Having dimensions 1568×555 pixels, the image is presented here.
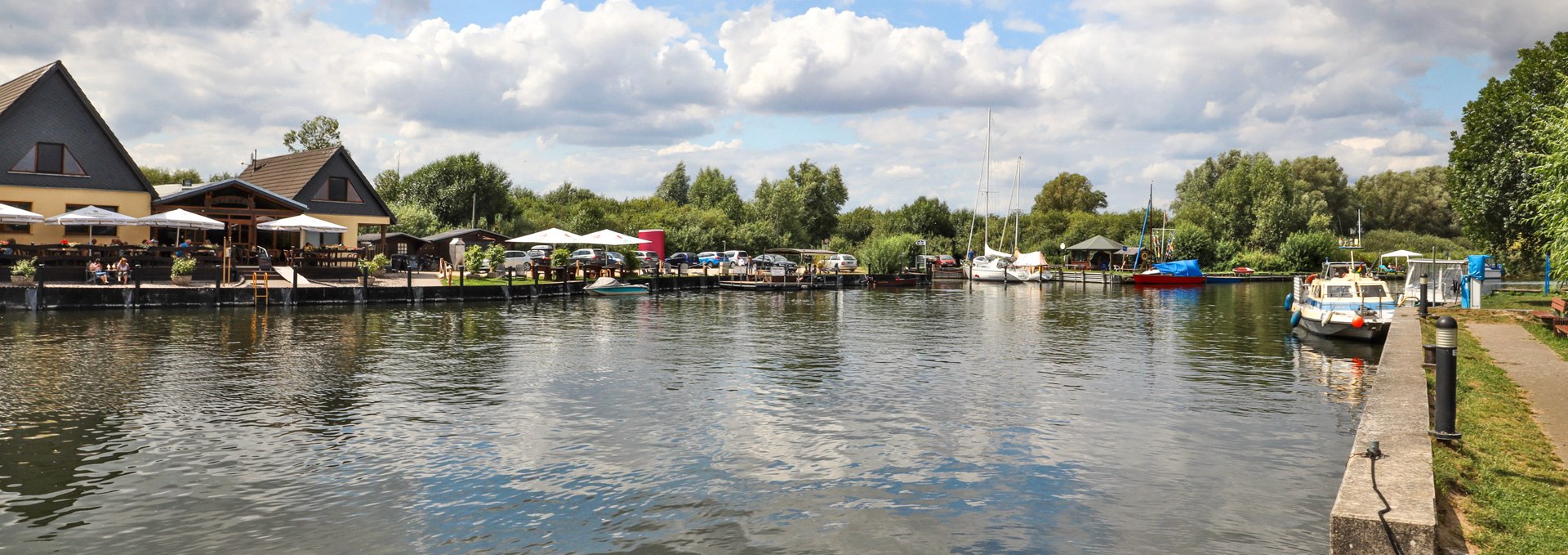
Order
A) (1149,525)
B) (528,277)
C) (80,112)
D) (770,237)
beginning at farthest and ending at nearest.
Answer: (770,237)
(528,277)
(80,112)
(1149,525)

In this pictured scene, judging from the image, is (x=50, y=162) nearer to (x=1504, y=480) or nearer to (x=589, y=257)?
(x=589, y=257)

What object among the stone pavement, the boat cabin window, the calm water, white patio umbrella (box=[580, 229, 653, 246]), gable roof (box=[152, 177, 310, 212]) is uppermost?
gable roof (box=[152, 177, 310, 212])

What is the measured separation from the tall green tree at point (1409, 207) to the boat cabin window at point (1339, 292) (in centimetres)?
10920

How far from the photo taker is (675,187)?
438 ft

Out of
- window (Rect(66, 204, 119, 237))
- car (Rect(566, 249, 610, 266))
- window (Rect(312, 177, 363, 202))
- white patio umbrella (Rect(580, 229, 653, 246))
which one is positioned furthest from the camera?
window (Rect(312, 177, 363, 202))

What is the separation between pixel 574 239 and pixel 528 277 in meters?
3.18

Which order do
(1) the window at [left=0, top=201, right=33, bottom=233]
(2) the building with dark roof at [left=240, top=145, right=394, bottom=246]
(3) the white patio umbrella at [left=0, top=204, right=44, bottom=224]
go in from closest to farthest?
(3) the white patio umbrella at [left=0, top=204, right=44, bottom=224] → (1) the window at [left=0, top=201, right=33, bottom=233] → (2) the building with dark roof at [left=240, top=145, right=394, bottom=246]


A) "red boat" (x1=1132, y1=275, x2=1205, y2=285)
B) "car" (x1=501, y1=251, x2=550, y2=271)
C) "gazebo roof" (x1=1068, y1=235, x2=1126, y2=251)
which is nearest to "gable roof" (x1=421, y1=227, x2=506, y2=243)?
"car" (x1=501, y1=251, x2=550, y2=271)

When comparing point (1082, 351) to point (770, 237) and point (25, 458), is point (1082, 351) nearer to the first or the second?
point (25, 458)

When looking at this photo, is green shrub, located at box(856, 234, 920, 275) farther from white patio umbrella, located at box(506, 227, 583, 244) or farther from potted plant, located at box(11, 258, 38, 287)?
potted plant, located at box(11, 258, 38, 287)

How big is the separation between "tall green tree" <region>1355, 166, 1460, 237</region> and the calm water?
11661cm

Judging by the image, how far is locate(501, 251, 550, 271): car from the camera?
53844 millimetres

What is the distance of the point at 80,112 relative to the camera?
151ft

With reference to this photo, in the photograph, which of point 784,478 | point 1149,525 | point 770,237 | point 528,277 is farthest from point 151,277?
point 770,237
